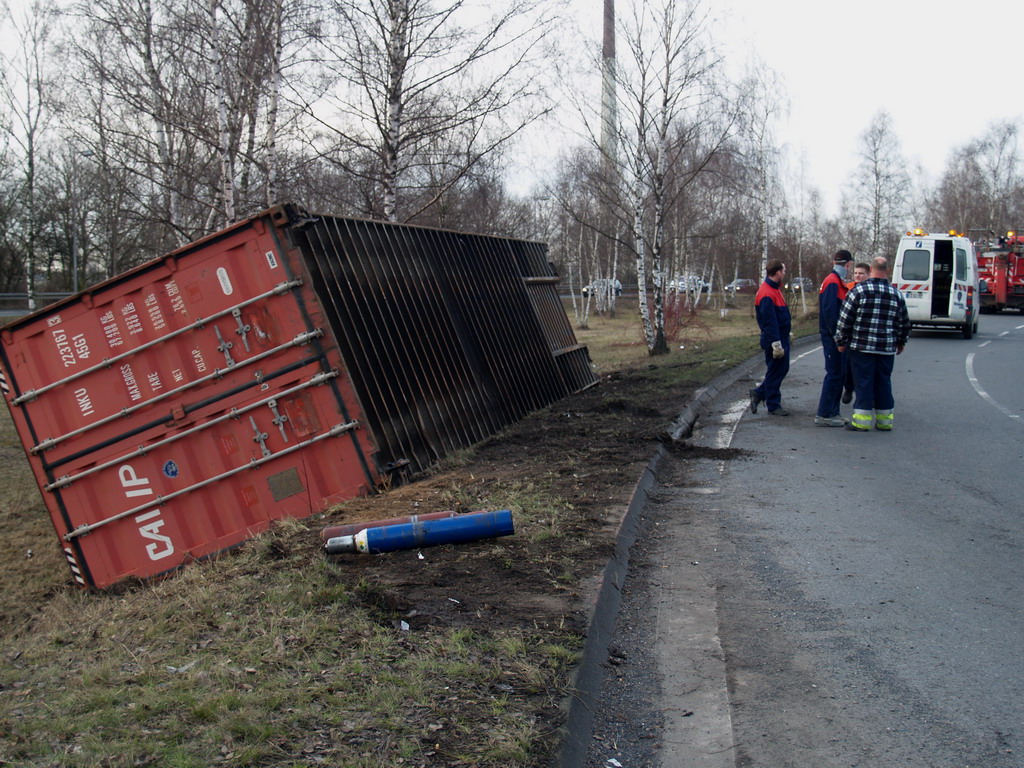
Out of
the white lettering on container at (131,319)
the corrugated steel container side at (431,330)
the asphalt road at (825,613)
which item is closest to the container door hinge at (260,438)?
the corrugated steel container side at (431,330)

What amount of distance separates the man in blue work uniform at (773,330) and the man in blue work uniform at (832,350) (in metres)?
0.49

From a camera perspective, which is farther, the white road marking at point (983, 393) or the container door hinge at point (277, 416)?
the white road marking at point (983, 393)

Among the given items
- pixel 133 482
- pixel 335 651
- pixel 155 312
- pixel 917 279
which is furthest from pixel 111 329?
pixel 917 279

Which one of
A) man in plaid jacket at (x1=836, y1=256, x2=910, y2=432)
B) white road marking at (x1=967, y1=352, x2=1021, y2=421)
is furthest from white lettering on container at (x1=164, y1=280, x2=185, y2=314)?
white road marking at (x1=967, y1=352, x2=1021, y2=421)

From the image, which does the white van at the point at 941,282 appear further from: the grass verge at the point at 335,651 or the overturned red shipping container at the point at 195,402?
the overturned red shipping container at the point at 195,402

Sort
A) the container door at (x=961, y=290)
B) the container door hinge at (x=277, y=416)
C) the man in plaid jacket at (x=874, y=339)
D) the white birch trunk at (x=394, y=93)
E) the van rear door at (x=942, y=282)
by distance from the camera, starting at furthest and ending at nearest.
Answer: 1. the van rear door at (x=942, y=282)
2. the container door at (x=961, y=290)
3. the white birch trunk at (x=394, y=93)
4. the man in plaid jacket at (x=874, y=339)
5. the container door hinge at (x=277, y=416)

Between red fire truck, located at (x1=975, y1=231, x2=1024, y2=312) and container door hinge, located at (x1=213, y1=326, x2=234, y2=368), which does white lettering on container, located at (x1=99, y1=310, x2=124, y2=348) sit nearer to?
container door hinge, located at (x1=213, y1=326, x2=234, y2=368)

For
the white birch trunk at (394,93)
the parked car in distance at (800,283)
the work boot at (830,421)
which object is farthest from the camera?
the parked car in distance at (800,283)

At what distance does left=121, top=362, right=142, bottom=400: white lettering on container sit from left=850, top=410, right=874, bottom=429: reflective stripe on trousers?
782 cm

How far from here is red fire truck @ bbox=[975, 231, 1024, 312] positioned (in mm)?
38094

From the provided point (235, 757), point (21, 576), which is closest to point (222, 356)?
point (21, 576)

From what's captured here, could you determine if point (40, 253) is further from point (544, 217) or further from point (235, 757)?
point (235, 757)

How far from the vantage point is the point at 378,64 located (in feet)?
49.4

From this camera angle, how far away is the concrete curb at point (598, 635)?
11.4ft
